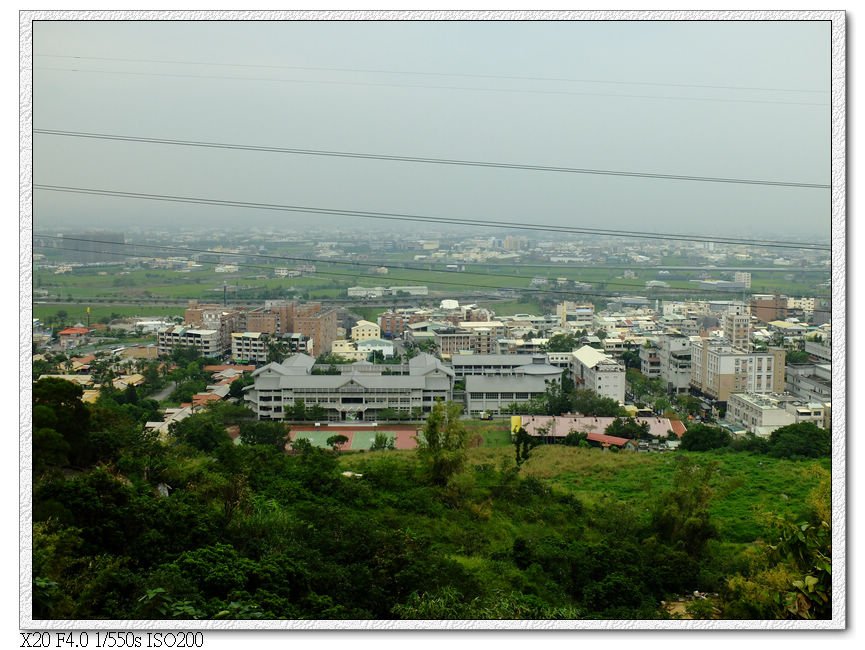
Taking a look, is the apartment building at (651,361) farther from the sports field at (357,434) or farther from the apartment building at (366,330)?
the apartment building at (366,330)

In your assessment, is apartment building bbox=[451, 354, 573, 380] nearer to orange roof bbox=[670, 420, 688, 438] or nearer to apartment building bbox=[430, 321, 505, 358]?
apartment building bbox=[430, 321, 505, 358]

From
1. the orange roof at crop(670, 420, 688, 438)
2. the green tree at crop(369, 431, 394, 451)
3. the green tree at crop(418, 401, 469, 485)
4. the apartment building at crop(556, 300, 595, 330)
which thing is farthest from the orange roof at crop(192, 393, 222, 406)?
the orange roof at crop(670, 420, 688, 438)

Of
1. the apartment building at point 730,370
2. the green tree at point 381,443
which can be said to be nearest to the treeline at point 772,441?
the apartment building at point 730,370

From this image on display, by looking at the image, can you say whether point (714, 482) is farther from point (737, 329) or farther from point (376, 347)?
point (376, 347)

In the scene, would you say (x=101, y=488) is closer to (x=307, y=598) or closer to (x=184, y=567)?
(x=184, y=567)

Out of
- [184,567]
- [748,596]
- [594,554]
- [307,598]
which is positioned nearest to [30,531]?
[184,567]
